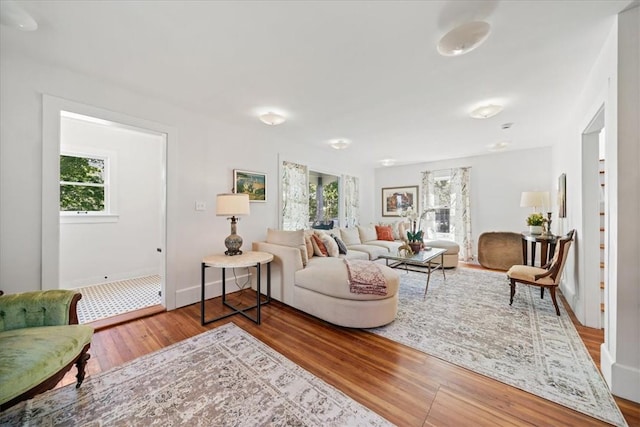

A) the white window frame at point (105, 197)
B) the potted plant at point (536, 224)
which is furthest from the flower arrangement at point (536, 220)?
the white window frame at point (105, 197)

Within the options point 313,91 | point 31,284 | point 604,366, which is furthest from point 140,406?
point 604,366

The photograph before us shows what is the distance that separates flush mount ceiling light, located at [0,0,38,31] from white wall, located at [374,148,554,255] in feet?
21.3

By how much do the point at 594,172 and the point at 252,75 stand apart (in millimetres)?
3532

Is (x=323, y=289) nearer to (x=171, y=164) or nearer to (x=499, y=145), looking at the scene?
(x=171, y=164)

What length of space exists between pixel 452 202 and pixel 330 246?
3.63 m

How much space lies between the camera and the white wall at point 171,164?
6.50ft

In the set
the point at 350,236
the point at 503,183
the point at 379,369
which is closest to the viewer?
the point at 379,369

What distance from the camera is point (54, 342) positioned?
1.38 m

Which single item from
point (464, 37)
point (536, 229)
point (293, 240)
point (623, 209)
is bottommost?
point (293, 240)

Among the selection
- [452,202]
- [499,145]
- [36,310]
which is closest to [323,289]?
[36,310]

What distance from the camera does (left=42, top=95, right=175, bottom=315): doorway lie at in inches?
141

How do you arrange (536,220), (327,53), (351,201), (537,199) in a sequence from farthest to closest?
(351,201) → (537,199) → (536,220) → (327,53)

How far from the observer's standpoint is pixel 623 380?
5.12 feet

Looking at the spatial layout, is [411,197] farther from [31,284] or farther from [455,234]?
[31,284]
